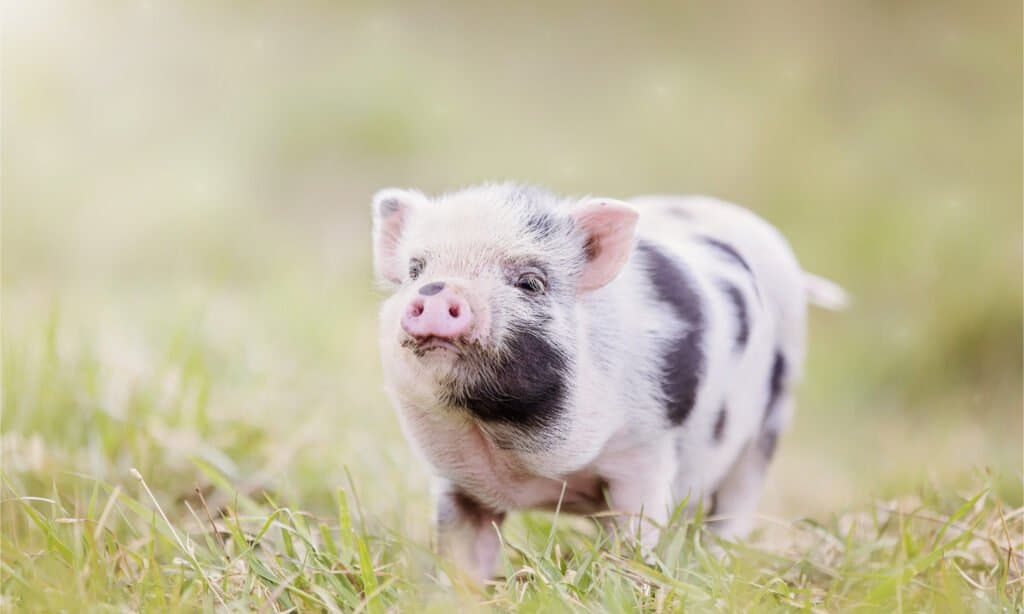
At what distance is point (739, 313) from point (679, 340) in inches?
17.2

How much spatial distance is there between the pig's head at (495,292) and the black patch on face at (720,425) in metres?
0.75

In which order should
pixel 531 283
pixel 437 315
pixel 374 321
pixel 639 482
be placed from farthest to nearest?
1. pixel 374 321
2. pixel 639 482
3. pixel 531 283
4. pixel 437 315

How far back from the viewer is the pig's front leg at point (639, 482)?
3.21 metres

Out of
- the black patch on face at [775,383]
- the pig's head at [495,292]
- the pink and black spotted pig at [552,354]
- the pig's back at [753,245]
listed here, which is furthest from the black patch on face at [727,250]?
the pig's head at [495,292]

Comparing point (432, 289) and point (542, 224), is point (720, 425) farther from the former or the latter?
point (432, 289)

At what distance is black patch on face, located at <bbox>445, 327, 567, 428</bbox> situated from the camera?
2.84 meters

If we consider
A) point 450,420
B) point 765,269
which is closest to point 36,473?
point 450,420

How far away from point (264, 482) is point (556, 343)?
1.67m

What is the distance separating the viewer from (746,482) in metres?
4.12

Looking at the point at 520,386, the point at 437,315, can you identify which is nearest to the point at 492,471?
the point at 520,386

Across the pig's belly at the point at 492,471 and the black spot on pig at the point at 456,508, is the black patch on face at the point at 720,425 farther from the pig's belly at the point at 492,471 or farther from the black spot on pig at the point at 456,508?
the black spot on pig at the point at 456,508

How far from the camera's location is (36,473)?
3.95 metres

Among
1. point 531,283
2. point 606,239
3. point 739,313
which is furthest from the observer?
point 739,313

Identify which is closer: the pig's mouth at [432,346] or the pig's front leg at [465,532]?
the pig's mouth at [432,346]
